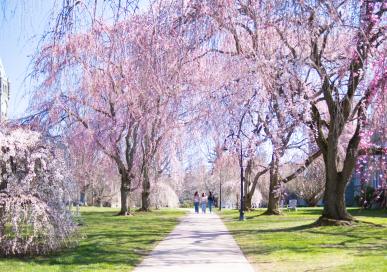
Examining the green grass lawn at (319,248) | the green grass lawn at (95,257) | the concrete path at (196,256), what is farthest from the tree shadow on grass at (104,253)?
the green grass lawn at (319,248)

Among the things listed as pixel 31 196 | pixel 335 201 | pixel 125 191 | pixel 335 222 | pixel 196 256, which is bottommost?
pixel 196 256

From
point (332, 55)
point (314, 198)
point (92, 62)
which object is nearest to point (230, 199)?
point (314, 198)

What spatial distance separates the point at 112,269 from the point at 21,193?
2.37m

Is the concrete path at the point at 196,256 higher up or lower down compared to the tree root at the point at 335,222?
lower down

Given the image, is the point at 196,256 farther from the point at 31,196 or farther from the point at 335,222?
the point at 335,222

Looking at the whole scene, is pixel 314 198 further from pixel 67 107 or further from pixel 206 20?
pixel 206 20

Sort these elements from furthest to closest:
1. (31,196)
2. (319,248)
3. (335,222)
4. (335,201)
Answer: (335,201) < (335,222) < (319,248) < (31,196)

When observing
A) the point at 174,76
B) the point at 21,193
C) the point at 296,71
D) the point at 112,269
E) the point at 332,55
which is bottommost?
the point at 112,269

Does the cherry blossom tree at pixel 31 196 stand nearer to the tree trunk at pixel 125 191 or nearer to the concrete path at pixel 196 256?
the concrete path at pixel 196 256

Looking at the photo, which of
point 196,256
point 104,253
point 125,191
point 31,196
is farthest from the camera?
point 125,191

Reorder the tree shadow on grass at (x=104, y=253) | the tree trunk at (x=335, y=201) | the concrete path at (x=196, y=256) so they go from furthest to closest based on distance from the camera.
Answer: the tree trunk at (x=335, y=201), the tree shadow on grass at (x=104, y=253), the concrete path at (x=196, y=256)

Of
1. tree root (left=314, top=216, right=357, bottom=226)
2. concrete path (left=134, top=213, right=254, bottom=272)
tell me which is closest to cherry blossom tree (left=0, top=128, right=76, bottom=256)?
concrete path (left=134, top=213, right=254, bottom=272)

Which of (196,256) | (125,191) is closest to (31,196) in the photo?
(196,256)

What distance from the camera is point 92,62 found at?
13133 millimetres
